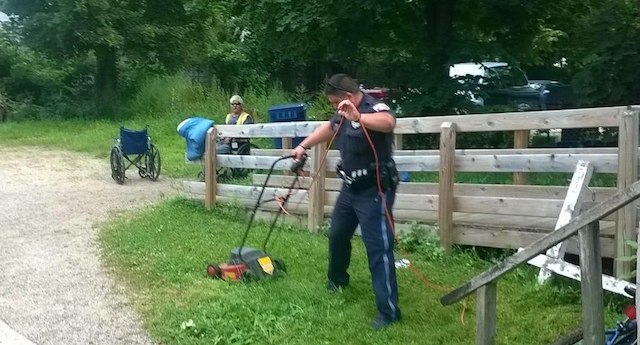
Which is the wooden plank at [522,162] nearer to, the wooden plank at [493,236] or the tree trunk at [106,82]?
the wooden plank at [493,236]

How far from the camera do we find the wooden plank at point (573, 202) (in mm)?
5328

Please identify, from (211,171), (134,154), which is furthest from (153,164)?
(211,171)

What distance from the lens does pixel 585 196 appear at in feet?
18.2

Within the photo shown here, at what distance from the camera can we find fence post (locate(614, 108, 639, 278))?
5.26 metres

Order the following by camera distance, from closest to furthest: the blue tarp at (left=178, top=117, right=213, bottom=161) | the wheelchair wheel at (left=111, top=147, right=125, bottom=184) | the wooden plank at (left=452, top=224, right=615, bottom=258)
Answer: the wooden plank at (left=452, top=224, right=615, bottom=258)
the blue tarp at (left=178, top=117, right=213, bottom=161)
the wheelchair wheel at (left=111, top=147, right=125, bottom=184)

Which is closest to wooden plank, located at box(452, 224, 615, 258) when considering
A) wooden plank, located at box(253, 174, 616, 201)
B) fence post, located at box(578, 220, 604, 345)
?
wooden plank, located at box(253, 174, 616, 201)

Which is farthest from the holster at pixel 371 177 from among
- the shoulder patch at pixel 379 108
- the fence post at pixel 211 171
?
the fence post at pixel 211 171

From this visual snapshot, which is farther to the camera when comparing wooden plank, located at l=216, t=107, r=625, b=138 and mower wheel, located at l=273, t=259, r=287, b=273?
mower wheel, located at l=273, t=259, r=287, b=273

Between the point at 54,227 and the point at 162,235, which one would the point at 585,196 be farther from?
the point at 54,227

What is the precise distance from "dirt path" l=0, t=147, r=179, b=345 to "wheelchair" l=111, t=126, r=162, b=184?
0.20 meters

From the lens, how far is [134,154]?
470 inches

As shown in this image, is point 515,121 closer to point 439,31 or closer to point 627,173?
point 627,173

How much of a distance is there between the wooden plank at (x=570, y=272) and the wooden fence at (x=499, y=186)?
512 mm

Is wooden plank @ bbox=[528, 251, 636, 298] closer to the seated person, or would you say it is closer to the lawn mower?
the lawn mower
